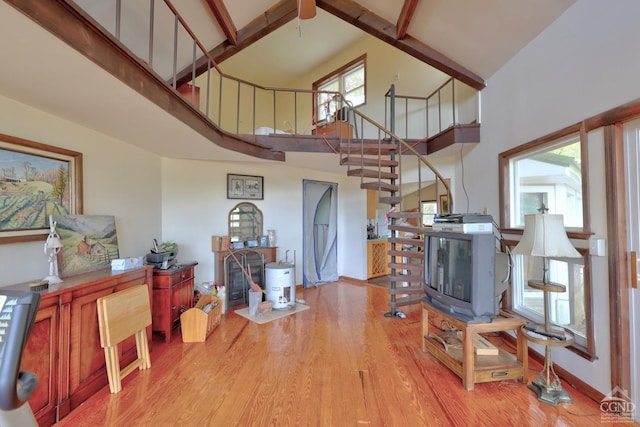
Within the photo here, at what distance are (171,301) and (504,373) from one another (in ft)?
10.6

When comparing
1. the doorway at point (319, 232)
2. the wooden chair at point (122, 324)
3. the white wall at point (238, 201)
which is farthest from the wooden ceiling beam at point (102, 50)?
the doorway at point (319, 232)

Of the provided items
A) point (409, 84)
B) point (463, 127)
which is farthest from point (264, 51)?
point (463, 127)

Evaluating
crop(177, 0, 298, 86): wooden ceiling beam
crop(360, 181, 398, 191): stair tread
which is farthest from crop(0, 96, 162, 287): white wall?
Answer: crop(360, 181, 398, 191): stair tread

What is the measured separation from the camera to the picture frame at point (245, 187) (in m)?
4.57

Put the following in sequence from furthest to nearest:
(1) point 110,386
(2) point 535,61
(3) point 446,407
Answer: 1. (2) point 535,61
2. (1) point 110,386
3. (3) point 446,407

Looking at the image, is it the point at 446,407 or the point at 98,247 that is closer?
the point at 446,407

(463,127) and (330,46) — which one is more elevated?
(330,46)

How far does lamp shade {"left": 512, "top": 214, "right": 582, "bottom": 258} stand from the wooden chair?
3208 mm

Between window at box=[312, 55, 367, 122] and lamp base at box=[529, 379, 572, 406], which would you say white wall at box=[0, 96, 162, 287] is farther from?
lamp base at box=[529, 379, 572, 406]

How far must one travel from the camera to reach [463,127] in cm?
341

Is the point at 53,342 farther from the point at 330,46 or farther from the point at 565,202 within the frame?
the point at 330,46

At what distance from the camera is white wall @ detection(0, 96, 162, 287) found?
207cm

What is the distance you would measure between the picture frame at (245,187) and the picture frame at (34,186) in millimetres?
2144

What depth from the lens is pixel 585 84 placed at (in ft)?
6.66
